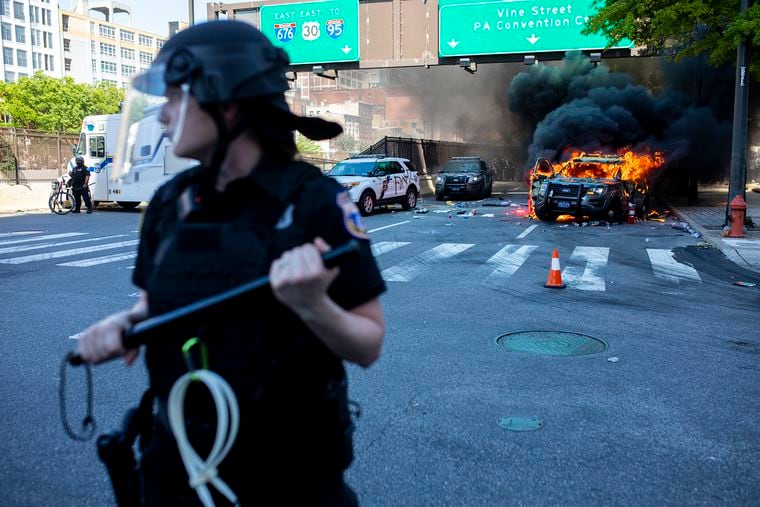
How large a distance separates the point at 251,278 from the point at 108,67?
122460 millimetres

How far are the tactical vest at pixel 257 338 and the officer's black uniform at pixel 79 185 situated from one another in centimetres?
2072

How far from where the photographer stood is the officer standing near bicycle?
20.5 metres

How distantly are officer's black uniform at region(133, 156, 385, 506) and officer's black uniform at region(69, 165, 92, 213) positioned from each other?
20.7 meters

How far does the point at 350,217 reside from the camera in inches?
63.5

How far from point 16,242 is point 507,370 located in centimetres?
1116

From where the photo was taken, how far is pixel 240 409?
1.61 metres

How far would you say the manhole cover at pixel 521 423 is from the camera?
4.21 m

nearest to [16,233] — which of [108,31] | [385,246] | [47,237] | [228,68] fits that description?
[47,237]

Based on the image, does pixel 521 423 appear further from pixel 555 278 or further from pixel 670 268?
pixel 670 268

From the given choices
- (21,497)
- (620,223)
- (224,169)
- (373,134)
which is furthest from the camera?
(373,134)

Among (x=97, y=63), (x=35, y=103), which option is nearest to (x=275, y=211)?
(x=35, y=103)

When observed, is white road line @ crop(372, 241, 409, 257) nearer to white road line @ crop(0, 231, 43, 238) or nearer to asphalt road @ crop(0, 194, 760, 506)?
asphalt road @ crop(0, 194, 760, 506)

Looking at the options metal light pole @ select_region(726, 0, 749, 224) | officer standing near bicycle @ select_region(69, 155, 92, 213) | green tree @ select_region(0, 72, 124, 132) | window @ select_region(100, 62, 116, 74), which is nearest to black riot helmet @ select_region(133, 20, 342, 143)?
metal light pole @ select_region(726, 0, 749, 224)

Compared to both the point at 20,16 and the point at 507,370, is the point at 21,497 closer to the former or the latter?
the point at 507,370
